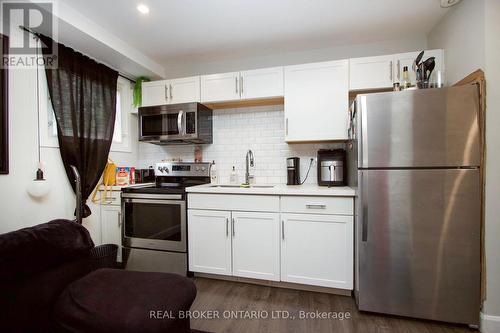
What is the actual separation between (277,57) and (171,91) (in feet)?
4.34

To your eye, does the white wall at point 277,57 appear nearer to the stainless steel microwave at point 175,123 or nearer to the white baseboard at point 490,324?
the stainless steel microwave at point 175,123

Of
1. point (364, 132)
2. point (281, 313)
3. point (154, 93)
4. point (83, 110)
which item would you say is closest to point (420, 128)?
point (364, 132)

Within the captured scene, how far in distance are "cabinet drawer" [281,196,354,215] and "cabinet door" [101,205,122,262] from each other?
180 cm

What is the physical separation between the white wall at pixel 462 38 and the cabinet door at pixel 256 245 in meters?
1.87

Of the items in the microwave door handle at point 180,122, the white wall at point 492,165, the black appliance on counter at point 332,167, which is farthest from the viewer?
the microwave door handle at point 180,122

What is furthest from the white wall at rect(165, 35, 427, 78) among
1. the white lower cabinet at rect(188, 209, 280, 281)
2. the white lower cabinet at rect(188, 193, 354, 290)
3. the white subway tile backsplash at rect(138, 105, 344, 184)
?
the white lower cabinet at rect(188, 209, 280, 281)

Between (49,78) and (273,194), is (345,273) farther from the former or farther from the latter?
(49,78)

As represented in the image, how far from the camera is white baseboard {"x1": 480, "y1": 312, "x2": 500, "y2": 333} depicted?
5.06 feet

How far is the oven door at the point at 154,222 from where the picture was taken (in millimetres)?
2324

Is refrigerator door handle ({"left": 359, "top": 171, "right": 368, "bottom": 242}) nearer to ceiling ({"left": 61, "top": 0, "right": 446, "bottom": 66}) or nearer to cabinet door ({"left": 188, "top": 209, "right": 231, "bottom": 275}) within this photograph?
cabinet door ({"left": 188, "top": 209, "right": 231, "bottom": 275})

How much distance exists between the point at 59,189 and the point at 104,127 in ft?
2.52

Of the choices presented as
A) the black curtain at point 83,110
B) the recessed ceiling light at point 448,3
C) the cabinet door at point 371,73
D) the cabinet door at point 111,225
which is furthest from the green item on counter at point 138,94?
the recessed ceiling light at point 448,3

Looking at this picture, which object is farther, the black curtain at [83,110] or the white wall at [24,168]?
the black curtain at [83,110]

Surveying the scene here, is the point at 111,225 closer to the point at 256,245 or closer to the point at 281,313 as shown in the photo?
the point at 256,245
